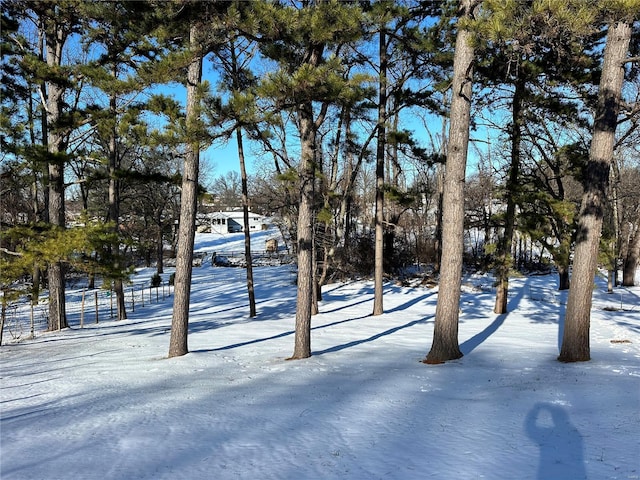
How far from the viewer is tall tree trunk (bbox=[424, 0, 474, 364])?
684 cm

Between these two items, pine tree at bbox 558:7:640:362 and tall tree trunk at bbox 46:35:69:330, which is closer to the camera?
→ pine tree at bbox 558:7:640:362

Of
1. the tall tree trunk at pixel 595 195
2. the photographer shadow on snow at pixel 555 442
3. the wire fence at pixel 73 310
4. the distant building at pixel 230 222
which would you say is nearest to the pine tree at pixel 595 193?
the tall tree trunk at pixel 595 195

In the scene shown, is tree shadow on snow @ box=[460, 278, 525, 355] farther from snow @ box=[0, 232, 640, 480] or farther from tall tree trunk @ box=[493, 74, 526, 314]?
tall tree trunk @ box=[493, 74, 526, 314]

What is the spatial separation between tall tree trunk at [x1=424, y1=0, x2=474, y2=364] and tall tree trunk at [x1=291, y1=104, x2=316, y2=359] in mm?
2146

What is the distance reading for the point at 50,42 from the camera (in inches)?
443

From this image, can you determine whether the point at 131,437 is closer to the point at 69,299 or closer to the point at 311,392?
the point at 311,392

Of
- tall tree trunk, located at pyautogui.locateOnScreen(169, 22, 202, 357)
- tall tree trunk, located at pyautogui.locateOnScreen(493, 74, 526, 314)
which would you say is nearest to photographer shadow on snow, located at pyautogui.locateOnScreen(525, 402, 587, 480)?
tall tree trunk, located at pyautogui.locateOnScreen(169, 22, 202, 357)

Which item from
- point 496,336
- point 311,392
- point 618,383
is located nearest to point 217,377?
point 311,392

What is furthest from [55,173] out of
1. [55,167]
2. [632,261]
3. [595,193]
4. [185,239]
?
[632,261]

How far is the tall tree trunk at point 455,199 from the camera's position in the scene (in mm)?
6840

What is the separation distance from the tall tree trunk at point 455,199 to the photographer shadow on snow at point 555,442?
2504 mm

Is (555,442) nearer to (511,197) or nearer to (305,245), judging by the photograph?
(305,245)

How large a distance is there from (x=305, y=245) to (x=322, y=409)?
3.55 metres

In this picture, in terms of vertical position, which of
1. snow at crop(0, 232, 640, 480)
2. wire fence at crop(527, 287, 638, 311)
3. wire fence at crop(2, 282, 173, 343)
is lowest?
wire fence at crop(2, 282, 173, 343)
